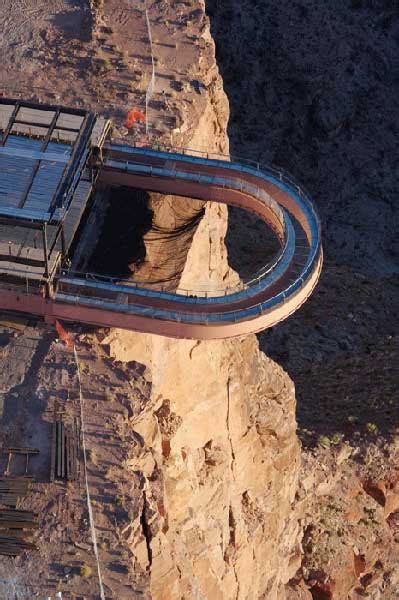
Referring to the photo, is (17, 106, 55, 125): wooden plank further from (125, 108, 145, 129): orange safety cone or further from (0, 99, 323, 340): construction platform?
(125, 108, 145, 129): orange safety cone

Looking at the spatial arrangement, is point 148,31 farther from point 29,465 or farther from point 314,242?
point 29,465

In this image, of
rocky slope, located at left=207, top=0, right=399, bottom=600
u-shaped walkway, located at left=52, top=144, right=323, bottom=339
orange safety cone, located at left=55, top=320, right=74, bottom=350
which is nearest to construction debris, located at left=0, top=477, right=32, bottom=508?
orange safety cone, located at left=55, top=320, right=74, bottom=350

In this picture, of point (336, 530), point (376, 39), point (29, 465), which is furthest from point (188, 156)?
point (376, 39)

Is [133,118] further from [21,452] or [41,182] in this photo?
[21,452]

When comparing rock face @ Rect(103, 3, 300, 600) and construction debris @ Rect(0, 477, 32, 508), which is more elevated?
rock face @ Rect(103, 3, 300, 600)

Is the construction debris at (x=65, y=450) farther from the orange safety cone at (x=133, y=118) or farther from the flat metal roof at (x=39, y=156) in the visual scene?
the orange safety cone at (x=133, y=118)

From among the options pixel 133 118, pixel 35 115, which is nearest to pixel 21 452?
pixel 35 115
